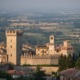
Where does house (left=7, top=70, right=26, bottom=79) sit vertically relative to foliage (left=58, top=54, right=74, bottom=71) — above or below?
below

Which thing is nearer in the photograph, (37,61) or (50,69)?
(50,69)

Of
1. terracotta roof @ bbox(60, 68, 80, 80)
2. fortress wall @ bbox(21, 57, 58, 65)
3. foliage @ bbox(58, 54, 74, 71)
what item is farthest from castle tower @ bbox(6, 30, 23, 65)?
terracotta roof @ bbox(60, 68, 80, 80)

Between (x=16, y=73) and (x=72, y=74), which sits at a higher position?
(x=72, y=74)

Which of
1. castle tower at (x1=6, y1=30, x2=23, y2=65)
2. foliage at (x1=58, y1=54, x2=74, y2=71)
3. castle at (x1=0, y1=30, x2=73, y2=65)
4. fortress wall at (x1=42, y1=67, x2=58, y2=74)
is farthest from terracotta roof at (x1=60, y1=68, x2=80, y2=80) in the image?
castle tower at (x1=6, y1=30, x2=23, y2=65)

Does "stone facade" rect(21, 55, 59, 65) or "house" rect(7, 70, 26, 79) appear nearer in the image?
"house" rect(7, 70, 26, 79)

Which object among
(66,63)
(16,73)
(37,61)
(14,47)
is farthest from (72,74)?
(14,47)

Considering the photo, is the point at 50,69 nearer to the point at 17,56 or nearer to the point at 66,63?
the point at 66,63

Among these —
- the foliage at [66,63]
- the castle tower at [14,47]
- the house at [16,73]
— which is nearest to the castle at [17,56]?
the castle tower at [14,47]

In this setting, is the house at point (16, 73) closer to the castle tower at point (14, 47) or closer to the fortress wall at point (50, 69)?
Answer: the fortress wall at point (50, 69)

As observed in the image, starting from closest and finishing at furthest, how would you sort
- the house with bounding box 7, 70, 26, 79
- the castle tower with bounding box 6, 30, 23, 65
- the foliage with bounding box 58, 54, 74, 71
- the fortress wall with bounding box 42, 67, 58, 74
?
the house with bounding box 7, 70, 26, 79 → the foliage with bounding box 58, 54, 74, 71 → the fortress wall with bounding box 42, 67, 58, 74 → the castle tower with bounding box 6, 30, 23, 65

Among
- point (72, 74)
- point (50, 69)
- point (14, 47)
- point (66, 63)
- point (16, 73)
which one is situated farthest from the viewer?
point (14, 47)

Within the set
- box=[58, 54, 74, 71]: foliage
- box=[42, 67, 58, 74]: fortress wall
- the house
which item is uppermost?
box=[58, 54, 74, 71]: foliage

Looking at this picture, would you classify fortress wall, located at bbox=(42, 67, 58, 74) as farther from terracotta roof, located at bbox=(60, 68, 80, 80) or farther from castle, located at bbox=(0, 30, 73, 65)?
terracotta roof, located at bbox=(60, 68, 80, 80)

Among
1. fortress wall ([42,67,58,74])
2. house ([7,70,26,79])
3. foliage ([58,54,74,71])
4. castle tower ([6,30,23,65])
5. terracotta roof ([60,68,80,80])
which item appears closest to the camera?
terracotta roof ([60,68,80,80])
